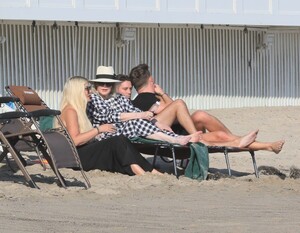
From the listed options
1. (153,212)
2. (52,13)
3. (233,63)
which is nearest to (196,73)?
(233,63)

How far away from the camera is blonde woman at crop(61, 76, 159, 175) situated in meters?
10.5

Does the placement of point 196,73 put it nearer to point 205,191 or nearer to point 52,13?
point 52,13

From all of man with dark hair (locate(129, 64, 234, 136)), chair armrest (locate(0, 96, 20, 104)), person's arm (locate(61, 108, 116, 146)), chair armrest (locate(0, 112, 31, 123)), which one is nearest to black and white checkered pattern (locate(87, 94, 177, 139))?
person's arm (locate(61, 108, 116, 146))

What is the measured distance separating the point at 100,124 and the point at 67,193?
1873mm

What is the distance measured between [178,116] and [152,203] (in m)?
2.29

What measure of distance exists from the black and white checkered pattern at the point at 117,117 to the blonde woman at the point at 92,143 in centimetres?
15

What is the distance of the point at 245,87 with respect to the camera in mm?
19406

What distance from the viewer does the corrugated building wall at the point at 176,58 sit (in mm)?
16781

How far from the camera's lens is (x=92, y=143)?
35.1 ft

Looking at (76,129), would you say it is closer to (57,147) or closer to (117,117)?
(117,117)

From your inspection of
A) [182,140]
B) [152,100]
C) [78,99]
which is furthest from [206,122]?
[78,99]

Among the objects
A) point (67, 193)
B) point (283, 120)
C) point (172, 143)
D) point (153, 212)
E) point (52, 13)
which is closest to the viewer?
point (153, 212)

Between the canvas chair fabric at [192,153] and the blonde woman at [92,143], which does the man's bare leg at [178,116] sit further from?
the blonde woman at [92,143]

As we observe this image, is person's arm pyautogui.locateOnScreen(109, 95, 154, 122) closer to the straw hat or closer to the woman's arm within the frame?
the straw hat
